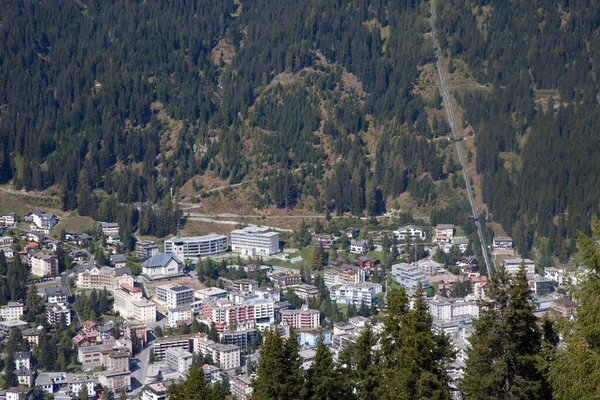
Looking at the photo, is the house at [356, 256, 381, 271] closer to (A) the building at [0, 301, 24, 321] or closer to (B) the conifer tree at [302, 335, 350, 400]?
(A) the building at [0, 301, 24, 321]

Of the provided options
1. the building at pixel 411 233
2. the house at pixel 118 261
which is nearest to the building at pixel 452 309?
the building at pixel 411 233

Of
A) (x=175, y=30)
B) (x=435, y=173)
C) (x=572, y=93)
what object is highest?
(x=175, y=30)

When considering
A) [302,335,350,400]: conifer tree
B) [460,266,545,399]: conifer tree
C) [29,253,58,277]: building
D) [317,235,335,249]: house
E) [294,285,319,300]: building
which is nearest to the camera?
[460,266,545,399]: conifer tree

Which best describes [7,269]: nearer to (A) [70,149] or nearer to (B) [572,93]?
(A) [70,149]

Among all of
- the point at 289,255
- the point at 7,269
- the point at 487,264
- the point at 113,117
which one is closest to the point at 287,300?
the point at 289,255

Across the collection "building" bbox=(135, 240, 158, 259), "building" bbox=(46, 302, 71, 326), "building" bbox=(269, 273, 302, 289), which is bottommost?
"building" bbox=(46, 302, 71, 326)

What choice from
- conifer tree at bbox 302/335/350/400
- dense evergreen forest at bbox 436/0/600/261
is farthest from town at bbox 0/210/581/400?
conifer tree at bbox 302/335/350/400

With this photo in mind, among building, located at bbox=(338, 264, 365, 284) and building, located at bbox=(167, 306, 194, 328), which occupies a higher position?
building, located at bbox=(338, 264, 365, 284)

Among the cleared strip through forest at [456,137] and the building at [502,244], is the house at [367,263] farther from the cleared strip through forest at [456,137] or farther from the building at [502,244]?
the building at [502,244]
